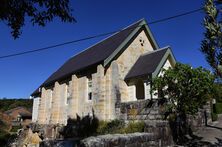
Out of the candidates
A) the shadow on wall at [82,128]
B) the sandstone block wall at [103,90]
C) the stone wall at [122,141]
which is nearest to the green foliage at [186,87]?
the stone wall at [122,141]

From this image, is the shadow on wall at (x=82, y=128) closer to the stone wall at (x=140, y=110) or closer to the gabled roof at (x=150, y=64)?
the stone wall at (x=140, y=110)

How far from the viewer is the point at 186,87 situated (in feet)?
42.4

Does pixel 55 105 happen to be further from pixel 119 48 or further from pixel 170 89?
pixel 170 89

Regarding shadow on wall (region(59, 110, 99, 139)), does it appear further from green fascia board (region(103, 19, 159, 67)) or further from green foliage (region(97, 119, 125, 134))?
green fascia board (region(103, 19, 159, 67))

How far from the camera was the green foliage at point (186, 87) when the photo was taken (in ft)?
41.7

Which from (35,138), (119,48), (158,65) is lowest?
(35,138)

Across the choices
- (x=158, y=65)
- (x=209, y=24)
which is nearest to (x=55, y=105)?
(x=158, y=65)

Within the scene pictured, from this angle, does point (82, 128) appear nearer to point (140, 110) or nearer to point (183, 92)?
point (140, 110)

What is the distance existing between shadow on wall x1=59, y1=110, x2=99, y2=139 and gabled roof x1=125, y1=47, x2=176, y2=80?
482 centimetres

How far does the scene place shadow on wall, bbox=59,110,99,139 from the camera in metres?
19.0

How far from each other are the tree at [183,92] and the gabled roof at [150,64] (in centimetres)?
394

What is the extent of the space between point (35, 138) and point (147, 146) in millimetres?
10921

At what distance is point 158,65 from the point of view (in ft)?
58.7

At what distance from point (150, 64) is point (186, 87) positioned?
638 centimetres
